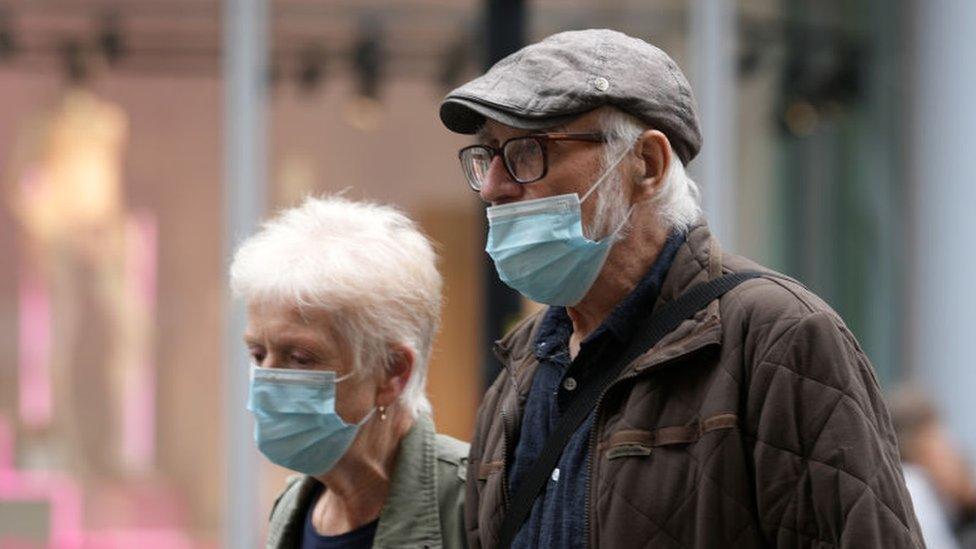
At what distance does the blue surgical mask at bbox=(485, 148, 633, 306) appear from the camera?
117 inches

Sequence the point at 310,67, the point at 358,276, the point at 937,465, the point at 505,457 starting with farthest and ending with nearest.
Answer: the point at 310,67 < the point at 937,465 < the point at 358,276 < the point at 505,457

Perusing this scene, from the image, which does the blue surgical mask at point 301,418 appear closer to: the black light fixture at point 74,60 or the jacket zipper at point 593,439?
the jacket zipper at point 593,439

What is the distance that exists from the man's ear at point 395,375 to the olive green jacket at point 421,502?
94 millimetres

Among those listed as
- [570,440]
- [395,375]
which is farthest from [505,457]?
[395,375]

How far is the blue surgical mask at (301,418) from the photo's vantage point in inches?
143

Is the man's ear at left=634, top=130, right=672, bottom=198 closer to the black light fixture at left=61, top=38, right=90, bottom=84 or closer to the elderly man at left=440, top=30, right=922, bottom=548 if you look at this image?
the elderly man at left=440, top=30, right=922, bottom=548

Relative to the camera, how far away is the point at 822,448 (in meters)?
2.67

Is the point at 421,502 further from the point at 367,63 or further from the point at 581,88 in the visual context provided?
the point at 367,63

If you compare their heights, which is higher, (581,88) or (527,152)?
(581,88)

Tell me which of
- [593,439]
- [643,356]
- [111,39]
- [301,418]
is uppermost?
[111,39]

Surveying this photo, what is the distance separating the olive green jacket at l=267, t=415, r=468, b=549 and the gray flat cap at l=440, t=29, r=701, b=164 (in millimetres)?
925

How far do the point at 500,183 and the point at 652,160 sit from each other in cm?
26

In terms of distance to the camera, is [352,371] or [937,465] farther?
[937,465]

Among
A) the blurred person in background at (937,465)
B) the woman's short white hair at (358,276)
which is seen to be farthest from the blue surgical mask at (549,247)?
the blurred person in background at (937,465)
